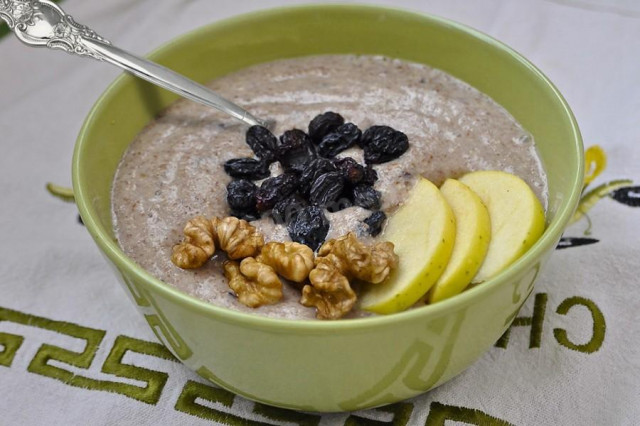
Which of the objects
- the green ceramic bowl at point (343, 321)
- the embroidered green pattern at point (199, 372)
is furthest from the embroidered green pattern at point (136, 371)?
the green ceramic bowl at point (343, 321)

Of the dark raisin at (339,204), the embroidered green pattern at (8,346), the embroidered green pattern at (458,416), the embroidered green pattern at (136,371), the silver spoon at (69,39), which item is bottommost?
the embroidered green pattern at (458,416)

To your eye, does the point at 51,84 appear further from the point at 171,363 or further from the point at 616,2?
the point at 616,2

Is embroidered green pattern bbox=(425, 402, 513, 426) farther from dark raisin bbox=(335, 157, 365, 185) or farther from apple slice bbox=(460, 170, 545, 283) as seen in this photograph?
dark raisin bbox=(335, 157, 365, 185)

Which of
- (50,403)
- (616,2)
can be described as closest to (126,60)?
(50,403)

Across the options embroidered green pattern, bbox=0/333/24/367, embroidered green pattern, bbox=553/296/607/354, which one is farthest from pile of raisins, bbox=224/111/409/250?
embroidered green pattern, bbox=0/333/24/367

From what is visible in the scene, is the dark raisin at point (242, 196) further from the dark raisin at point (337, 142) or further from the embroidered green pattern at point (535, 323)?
the embroidered green pattern at point (535, 323)

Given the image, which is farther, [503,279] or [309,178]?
[309,178]
